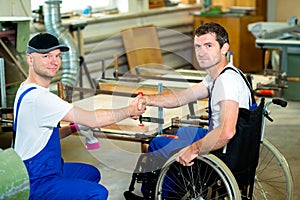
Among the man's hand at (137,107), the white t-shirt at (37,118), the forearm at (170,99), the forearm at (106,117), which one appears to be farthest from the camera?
the forearm at (170,99)

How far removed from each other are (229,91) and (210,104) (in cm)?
18

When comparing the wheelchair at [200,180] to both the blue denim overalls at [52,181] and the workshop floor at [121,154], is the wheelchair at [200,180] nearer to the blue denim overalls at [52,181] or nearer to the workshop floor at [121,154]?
the blue denim overalls at [52,181]

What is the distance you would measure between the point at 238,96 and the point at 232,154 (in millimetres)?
287

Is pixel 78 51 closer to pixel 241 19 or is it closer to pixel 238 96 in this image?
pixel 241 19

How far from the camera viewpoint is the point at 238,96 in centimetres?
301

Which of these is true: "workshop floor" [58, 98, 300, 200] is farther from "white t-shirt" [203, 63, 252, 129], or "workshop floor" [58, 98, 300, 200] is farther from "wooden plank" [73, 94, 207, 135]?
"white t-shirt" [203, 63, 252, 129]

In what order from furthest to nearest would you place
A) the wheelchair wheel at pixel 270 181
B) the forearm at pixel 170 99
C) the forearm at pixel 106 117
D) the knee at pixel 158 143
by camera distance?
the wheelchair wheel at pixel 270 181 < the forearm at pixel 170 99 < the knee at pixel 158 143 < the forearm at pixel 106 117

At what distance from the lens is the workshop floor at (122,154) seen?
421 centimetres

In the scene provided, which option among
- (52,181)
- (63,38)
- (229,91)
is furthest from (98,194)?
(63,38)

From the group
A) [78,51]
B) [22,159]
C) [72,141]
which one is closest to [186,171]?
[22,159]

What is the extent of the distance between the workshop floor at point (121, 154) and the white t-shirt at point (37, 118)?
116 centimetres

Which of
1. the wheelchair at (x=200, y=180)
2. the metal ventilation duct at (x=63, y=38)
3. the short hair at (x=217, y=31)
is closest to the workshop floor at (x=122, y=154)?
the wheelchair at (x=200, y=180)

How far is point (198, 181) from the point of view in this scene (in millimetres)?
3113

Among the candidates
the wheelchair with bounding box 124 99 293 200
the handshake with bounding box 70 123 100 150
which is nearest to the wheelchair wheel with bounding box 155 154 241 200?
the wheelchair with bounding box 124 99 293 200
